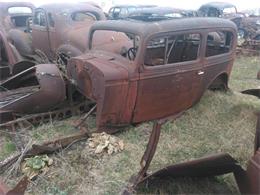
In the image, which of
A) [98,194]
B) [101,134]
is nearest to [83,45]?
[101,134]

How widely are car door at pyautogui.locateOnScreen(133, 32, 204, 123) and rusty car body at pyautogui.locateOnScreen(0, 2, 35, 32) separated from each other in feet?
17.5

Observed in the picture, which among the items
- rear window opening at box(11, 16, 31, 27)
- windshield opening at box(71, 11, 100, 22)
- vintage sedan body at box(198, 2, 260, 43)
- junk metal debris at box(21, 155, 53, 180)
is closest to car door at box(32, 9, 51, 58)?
windshield opening at box(71, 11, 100, 22)

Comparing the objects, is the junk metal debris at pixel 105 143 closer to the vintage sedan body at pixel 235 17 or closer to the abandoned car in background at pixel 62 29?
the abandoned car in background at pixel 62 29

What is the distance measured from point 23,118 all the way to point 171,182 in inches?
92.4

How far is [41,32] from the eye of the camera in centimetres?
780

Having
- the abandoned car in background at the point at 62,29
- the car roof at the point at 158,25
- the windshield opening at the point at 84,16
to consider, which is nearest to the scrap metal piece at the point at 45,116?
the car roof at the point at 158,25

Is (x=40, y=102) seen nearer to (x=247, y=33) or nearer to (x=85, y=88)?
(x=85, y=88)

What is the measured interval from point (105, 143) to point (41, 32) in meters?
4.35

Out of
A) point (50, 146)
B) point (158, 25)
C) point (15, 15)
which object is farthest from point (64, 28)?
point (50, 146)

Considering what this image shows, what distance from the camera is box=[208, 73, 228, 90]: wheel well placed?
5697 millimetres

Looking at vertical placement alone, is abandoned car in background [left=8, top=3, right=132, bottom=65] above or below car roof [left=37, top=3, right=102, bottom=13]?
below

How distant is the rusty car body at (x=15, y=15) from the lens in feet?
30.5

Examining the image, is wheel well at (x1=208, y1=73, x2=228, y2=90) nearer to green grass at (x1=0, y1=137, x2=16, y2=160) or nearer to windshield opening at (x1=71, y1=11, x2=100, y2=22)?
green grass at (x1=0, y1=137, x2=16, y2=160)

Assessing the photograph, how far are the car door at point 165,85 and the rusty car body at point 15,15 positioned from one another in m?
5.34
